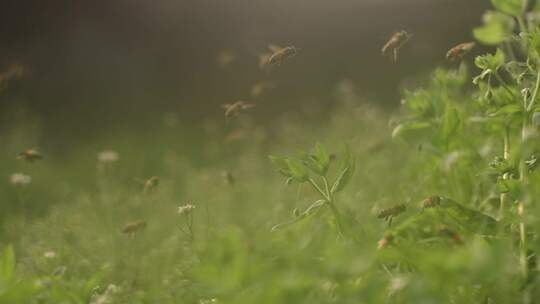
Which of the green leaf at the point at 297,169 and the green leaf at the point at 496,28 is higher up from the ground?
the green leaf at the point at 496,28

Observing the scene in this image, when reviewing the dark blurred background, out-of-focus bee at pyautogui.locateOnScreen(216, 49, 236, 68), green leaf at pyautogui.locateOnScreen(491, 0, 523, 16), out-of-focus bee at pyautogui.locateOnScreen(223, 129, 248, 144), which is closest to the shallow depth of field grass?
green leaf at pyautogui.locateOnScreen(491, 0, 523, 16)

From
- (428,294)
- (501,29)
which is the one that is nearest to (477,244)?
(428,294)

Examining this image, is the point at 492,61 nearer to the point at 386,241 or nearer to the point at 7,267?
the point at 386,241

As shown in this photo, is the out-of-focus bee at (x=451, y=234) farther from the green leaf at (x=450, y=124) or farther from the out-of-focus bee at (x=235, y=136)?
the out-of-focus bee at (x=235, y=136)

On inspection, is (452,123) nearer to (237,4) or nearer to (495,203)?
(495,203)

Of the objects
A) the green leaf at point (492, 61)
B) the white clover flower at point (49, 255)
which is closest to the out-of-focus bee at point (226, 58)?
the white clover flower at point (49, 255)

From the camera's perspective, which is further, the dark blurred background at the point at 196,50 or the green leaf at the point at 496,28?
the dark blurred background at the point at 196,50

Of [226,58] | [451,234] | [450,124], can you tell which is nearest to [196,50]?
[226,58]

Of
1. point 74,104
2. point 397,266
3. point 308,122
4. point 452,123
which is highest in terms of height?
point 74,104
